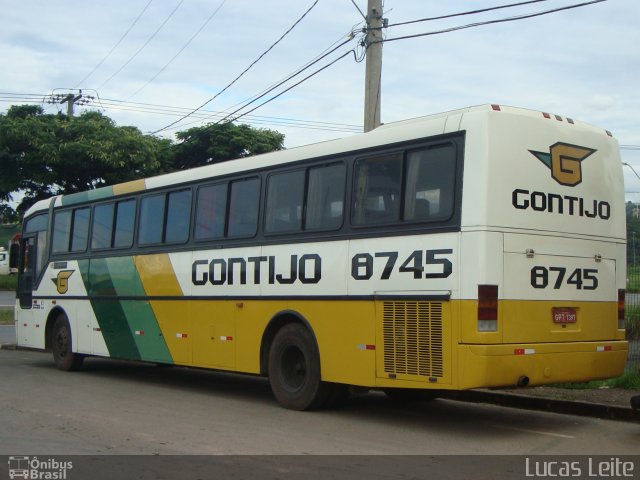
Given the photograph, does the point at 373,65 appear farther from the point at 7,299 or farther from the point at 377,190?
the point at 7,299

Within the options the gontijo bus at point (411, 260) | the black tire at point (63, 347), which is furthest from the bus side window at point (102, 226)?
the gontijo bus at point (411, 260)

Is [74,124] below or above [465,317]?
above

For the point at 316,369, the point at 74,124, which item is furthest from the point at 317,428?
the point at 74,124

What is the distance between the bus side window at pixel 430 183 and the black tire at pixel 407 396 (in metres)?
2.72

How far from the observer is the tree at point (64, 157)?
2988 cm

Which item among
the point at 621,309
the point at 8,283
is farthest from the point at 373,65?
the point at 8,283

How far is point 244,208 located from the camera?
11523mm

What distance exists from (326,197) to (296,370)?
89.4 inches

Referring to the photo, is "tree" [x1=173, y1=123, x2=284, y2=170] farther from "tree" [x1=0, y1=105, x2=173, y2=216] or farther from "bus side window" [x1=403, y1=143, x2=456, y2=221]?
"bus side window" [x1=403, y1=143, x2=456, y2=221]

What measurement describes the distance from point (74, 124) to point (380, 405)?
2387 cm

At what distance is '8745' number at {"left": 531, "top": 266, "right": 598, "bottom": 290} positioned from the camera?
8727mm
